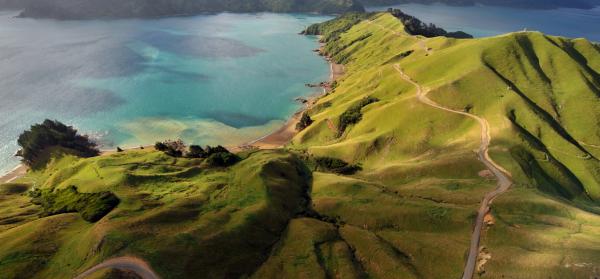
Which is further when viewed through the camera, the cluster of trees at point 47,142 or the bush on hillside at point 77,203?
the cluster of trees at point 47,142

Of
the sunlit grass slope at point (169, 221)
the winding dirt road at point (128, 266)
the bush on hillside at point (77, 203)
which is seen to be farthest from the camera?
the bush on hillside at point (77, 203)

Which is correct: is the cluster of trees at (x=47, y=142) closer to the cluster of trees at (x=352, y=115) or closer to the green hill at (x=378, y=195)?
the green hill at (x=378, y=195)

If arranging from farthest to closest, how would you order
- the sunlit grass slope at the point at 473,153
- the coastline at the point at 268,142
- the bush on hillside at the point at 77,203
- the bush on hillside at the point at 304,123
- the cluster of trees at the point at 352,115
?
the bush on hillside at the point at 304,123
the cluster of trees at the point at 352,115
the coastline at the point at 268,142
the bush on hillside at the point at 77,203
the sunlit grass slope at the point at 473,153

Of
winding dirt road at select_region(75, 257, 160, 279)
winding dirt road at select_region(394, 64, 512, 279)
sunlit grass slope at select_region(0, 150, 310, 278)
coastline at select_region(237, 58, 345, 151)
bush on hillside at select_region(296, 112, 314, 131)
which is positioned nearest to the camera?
winding dirt road at select_region(75, 257, 160, 279)

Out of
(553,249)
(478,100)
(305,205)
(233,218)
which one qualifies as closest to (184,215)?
(233,218)

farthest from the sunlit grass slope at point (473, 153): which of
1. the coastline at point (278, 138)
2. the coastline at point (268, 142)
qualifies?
the coastline at point (268, 142)

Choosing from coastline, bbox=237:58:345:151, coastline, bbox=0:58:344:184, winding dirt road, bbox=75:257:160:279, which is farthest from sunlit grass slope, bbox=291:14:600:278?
winding dirt road, bbox=75:257:160:279

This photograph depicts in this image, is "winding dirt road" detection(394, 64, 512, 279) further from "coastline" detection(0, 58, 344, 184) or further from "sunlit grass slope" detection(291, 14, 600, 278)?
"coastline" detection(0, 58, 344, 184)
